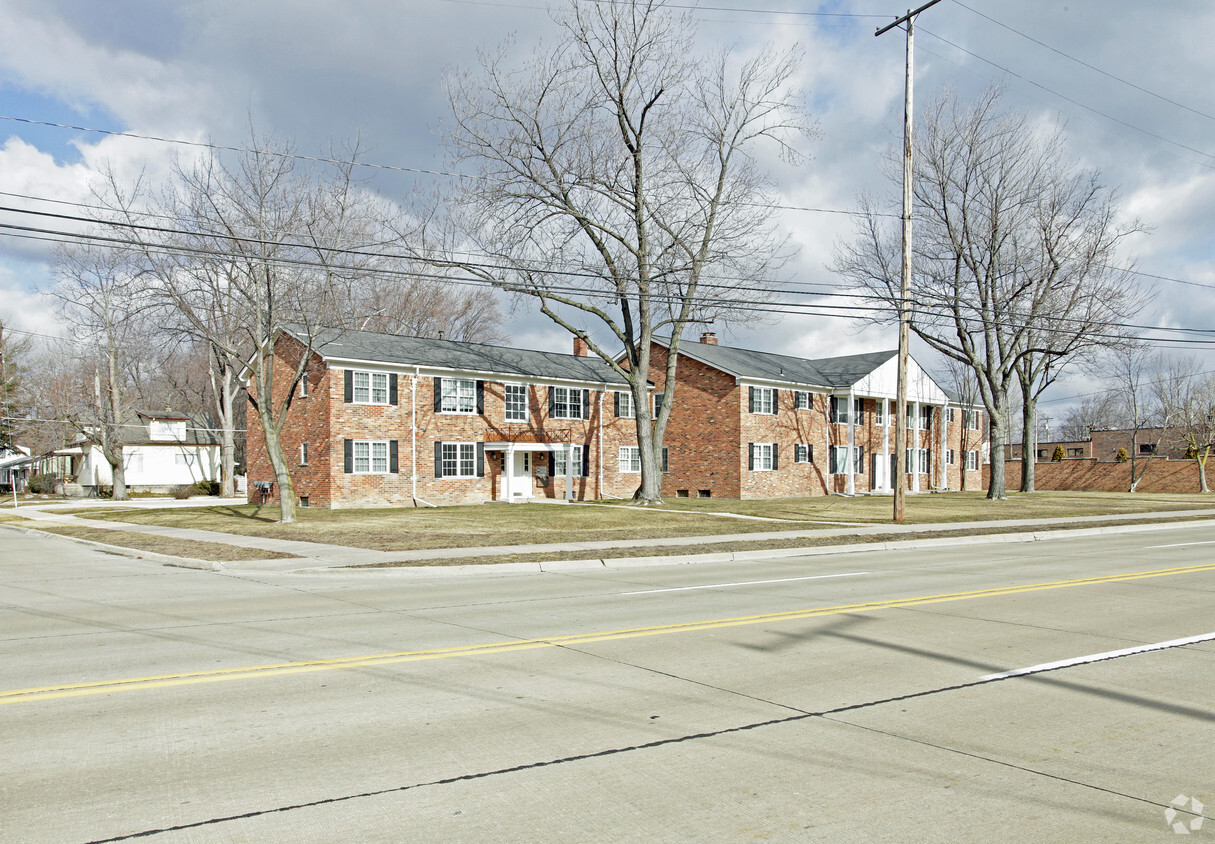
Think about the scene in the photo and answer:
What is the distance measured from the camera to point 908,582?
44.9 feet

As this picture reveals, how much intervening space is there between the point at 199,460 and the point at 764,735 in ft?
193

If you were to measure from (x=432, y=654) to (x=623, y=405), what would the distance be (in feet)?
117

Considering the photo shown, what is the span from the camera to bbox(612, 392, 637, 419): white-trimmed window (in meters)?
43.6

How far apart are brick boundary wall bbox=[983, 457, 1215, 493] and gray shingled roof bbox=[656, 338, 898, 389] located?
17.9 meters

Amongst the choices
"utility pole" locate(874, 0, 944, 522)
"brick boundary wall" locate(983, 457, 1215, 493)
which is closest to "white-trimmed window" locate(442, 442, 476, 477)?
"utility pole" locate(874, 0, 944, 522)

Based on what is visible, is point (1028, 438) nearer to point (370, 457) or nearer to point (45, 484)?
point (370, 457)

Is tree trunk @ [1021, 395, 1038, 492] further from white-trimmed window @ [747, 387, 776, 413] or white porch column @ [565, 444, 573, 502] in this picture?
white porch column @ [565, 444, 573, 502]

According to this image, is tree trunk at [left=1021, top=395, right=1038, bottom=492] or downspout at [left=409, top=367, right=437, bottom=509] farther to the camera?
tree trunk at [left=1021, top=395, right=1038, bottom=492]

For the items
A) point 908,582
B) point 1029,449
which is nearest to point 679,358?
point 1029,449

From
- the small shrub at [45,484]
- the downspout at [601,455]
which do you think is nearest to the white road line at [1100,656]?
the downspout at [601,455]

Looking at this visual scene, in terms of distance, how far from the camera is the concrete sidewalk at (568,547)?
53.7 ft

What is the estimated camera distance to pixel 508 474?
38.3 metres

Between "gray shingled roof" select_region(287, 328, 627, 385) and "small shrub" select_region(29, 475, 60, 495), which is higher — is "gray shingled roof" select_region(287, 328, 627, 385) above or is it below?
above

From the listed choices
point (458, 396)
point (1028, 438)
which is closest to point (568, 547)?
point (458, 396)
